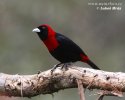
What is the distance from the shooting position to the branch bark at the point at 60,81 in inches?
247

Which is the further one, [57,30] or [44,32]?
[57,30]

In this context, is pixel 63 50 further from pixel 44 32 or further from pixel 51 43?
pixel 44 32

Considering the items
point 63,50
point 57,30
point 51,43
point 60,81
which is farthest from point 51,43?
point 57,30

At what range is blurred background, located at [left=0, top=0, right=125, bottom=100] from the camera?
1395cm

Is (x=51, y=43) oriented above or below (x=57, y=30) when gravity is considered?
below

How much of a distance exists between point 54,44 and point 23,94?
1093 millimetres

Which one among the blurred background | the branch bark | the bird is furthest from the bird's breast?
the blurred background

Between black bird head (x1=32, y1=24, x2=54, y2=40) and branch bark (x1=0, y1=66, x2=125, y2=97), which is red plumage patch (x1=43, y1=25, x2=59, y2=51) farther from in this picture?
branch bark (x1=0, y1=66, x2=125, y2=97)

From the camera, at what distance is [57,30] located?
46.3 feet

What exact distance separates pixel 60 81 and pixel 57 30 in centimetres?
751

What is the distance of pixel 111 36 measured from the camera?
47.8 ft

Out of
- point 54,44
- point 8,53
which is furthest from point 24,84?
point 8,53

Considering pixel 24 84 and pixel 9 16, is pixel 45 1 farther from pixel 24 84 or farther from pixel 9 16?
pixel 24 84

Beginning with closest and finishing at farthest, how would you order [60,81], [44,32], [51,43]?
[60,81] < [51,43] < [44,32]
